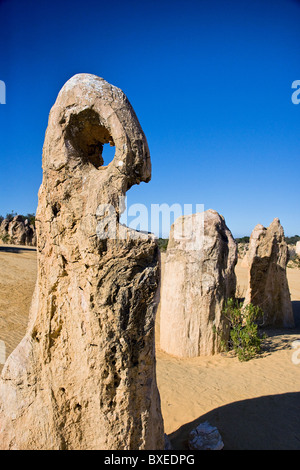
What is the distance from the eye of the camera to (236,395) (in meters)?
4.60

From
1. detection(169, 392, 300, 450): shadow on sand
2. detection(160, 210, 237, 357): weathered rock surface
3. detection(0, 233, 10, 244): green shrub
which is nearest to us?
detection(169, 392, 300, 450): shadow on sand

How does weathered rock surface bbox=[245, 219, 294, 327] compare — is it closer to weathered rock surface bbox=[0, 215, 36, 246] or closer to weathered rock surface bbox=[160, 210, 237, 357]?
weathered rock surface bbox=[160, 210, 237, 357]

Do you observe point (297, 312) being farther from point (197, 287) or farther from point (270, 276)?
point (197, 287)

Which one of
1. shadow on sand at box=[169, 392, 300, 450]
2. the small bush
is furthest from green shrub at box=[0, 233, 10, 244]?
shadow on sand at box=[169, 392, 300, 450]

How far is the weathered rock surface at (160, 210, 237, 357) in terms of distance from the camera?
6.16 m

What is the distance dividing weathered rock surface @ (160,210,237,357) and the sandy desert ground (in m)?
0.31

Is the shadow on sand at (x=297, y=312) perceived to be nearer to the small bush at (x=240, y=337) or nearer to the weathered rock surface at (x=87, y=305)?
the small bush at (x=240, y=337)

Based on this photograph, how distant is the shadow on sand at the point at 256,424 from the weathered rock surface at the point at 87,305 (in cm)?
140

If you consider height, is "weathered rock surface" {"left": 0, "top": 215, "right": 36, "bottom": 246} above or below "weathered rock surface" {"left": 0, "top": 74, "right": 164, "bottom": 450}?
above

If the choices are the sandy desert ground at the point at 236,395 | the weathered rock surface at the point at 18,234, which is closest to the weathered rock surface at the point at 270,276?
the sandy desert ground at the point at 236,395

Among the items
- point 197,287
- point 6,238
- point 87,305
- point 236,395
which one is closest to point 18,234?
point 6,238

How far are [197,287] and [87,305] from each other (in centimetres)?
411

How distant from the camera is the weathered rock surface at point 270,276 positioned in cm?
815

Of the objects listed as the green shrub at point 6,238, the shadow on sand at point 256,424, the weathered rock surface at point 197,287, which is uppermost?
the green shrub at point 6,238
